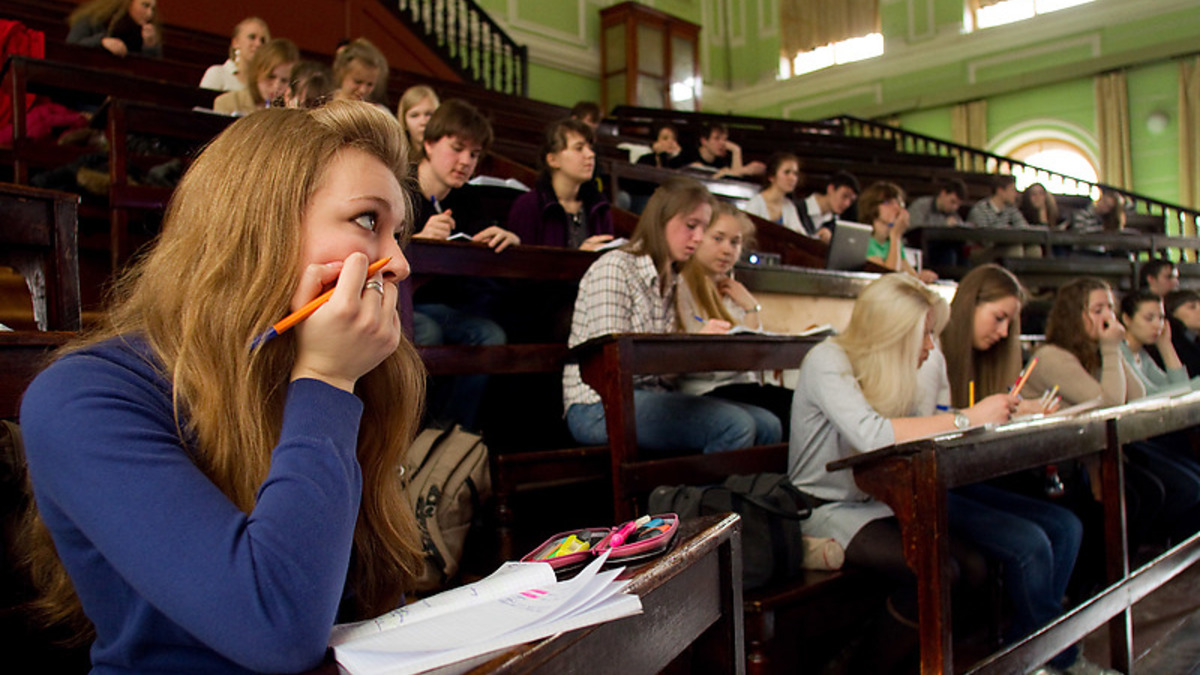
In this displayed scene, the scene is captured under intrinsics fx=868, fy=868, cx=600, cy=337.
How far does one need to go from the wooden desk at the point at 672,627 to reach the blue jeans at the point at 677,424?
133cm

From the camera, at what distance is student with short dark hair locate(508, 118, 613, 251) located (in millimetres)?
3156

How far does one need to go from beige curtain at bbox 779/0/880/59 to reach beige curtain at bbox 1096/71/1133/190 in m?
2.79

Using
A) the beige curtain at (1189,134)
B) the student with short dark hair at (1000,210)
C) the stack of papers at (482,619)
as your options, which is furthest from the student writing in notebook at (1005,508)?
the beige curtain at (1189,134)

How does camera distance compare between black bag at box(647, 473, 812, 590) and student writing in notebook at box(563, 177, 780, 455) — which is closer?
black bag at box(647, 473, 812, 590)

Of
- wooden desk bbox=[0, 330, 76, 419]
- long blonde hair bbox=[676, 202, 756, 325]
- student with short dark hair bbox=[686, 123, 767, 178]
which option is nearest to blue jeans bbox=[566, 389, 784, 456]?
long blonde hair bbox=[676, 202, 756, 325]

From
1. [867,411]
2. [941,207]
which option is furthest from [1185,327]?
[867,411]

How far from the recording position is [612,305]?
99.1 inches

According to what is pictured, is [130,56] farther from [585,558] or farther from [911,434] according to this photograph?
[585,558]

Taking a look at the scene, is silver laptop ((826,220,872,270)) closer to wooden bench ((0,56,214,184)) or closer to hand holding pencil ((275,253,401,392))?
wooden bench ((0,56,214,184))

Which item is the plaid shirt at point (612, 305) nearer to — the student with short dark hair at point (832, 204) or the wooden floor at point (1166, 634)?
the wooden floor at point (1166, 634)

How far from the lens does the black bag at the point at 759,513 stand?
6.07ft

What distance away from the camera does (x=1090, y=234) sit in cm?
639

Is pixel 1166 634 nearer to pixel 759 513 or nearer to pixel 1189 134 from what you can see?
pixel 759 513

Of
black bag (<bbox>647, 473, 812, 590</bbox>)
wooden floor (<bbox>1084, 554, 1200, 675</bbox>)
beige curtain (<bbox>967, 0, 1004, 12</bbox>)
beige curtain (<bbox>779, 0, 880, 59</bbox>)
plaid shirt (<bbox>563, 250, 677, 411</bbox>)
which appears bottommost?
wooden floor (<bbox>1084, 554, 1200, 675</bbox>)
